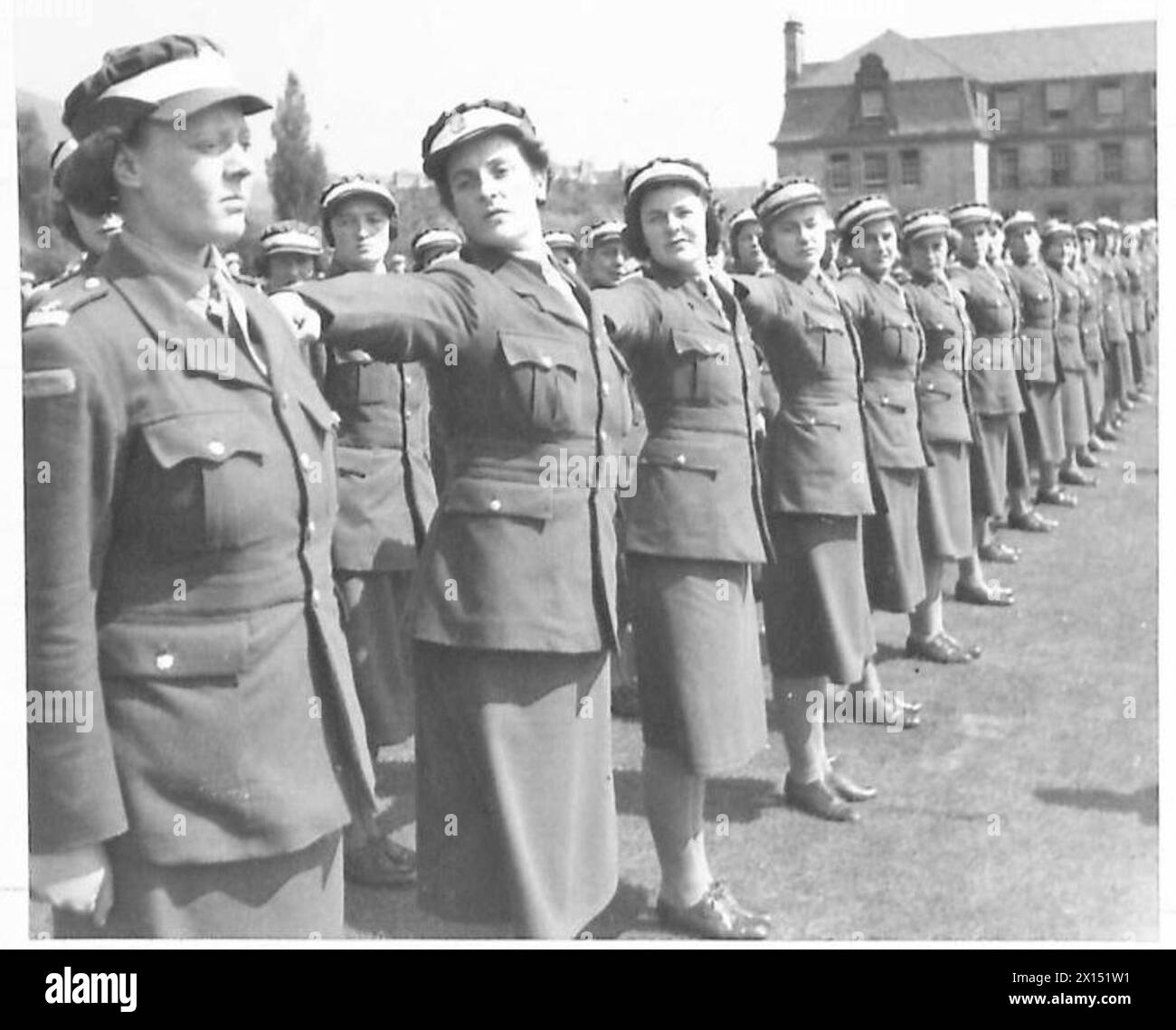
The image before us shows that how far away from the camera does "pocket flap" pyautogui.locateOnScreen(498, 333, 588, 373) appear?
12.7 ft

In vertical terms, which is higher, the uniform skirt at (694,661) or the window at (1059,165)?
the window at (1059,165)

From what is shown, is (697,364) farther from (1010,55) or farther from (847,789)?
(1010,55)

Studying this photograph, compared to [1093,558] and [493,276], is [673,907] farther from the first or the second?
[1093,558]

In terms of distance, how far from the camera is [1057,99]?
7504mm

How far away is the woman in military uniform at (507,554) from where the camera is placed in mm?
3889

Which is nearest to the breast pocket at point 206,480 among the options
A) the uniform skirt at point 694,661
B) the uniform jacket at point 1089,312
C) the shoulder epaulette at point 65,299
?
the shoulder epaulette at point 65,299

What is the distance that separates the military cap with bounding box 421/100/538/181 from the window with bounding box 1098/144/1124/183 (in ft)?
14.3

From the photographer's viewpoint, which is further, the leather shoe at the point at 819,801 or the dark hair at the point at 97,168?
the leather shoe at the point at 819,801

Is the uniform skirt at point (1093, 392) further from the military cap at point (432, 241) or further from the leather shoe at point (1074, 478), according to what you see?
the military cap at point (432, 241)

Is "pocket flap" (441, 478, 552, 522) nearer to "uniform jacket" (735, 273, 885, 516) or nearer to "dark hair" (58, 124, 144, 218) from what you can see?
"dark hair" (58, 124, 144, 218)

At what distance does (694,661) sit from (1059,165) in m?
4.54

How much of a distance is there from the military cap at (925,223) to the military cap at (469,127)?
4.82m

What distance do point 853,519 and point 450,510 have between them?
2361mm
